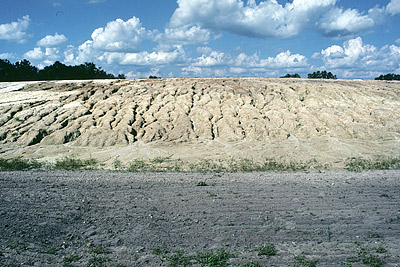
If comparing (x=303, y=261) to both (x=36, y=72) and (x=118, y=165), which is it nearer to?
(x=118, y=165)

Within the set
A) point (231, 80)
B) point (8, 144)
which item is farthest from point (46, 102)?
point (231, 80)

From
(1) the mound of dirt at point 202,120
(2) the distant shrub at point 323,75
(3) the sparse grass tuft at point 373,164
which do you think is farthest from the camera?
(2) the distant shrub at point 323,75

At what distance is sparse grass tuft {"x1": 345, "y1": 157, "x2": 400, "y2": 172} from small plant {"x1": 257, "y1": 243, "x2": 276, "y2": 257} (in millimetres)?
7541

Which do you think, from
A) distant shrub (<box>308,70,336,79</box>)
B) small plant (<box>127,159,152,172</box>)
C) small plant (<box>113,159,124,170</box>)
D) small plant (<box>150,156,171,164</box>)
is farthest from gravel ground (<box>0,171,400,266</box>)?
distant shrub (<box>308,70,336,79</box>)

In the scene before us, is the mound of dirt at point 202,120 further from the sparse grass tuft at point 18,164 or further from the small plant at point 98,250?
the small plant at point 98,250

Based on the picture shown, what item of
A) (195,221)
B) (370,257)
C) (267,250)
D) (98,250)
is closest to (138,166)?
(195,221)

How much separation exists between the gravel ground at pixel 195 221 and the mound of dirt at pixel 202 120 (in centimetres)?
425

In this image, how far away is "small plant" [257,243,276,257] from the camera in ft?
18.3

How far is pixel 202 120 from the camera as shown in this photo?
17.6 m

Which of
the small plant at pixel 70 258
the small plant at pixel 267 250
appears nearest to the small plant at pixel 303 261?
the small plant at pixel 267 250

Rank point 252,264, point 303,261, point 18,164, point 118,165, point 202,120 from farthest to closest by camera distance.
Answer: point 202,120
point 118,165
point 18,164
point 303,261
point 252,264

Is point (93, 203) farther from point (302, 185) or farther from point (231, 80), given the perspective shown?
point (231, 80)

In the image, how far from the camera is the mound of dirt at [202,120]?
48.5 feet

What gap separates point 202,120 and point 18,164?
9.26 m
